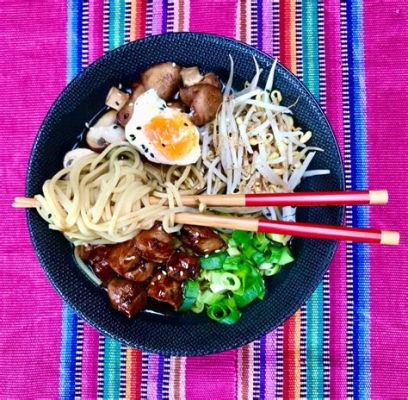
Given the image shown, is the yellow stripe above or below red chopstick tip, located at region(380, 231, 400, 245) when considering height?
below

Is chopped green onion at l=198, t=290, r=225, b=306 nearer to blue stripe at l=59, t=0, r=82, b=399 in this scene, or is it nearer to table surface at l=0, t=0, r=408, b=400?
table surface at l=0, t=0, r=408, b=400

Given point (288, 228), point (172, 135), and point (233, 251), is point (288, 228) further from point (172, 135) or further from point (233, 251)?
point (172, 135)

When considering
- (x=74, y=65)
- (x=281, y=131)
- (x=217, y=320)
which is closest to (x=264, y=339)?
(x=217, y=320)

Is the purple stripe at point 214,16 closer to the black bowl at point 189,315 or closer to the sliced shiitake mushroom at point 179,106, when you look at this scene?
the black bowl at point 189,315

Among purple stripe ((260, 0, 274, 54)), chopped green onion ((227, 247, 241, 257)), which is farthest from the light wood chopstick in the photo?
purple stripe ((260, 0, 274, 54))

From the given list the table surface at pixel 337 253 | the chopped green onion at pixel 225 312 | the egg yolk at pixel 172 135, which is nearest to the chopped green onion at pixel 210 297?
the chopped green onion at pixel 225 312

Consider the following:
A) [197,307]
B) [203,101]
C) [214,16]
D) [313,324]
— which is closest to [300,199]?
[203,101]

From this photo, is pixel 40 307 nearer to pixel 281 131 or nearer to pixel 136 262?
pixel 136 262
